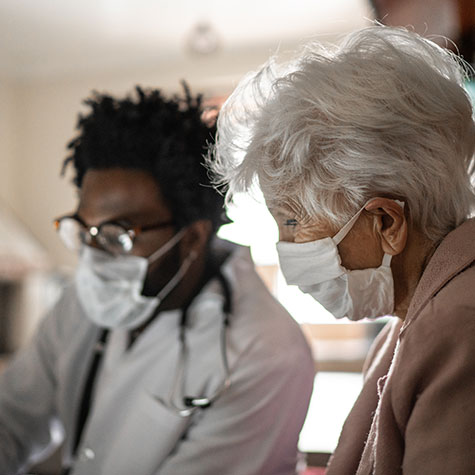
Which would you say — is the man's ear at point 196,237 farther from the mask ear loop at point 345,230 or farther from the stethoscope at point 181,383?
the mask ear loop at point 345,230

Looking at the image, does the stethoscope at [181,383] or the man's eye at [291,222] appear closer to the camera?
the man's eye at [291,222]

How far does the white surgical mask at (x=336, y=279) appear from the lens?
85 cm

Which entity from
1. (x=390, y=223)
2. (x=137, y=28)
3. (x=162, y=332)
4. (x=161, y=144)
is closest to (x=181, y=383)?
(x=162, y=332)

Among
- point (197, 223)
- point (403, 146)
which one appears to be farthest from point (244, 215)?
point (403, 146)

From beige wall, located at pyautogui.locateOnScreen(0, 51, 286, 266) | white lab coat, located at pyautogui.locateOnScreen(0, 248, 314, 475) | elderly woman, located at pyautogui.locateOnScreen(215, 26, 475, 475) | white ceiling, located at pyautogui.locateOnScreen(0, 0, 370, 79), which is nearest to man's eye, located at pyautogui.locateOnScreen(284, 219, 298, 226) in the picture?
elderly woman, located at pyautogui.locateOnScreen(215, 26, 475, 475)

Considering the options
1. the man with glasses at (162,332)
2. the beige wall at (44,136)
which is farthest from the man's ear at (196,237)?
the beige wall at (44,136)

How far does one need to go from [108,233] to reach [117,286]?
128 mm

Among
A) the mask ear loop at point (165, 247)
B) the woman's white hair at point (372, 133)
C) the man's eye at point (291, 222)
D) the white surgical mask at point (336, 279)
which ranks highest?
the woman's white hair at point (372, 133)

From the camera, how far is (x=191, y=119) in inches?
53.6

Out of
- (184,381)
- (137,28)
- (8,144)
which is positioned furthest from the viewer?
(8,144)

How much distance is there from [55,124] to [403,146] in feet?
14.6

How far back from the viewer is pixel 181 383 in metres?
1.28

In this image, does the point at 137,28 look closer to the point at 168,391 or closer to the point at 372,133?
the point at 168,391

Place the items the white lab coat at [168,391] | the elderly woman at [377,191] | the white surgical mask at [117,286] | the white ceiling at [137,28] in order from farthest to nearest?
1. the white ceiling at [137,28]
2. the white surgical mask at [117,286]
3. the white lab coat at [168,391]
4. the elderly woman at [377,191]
